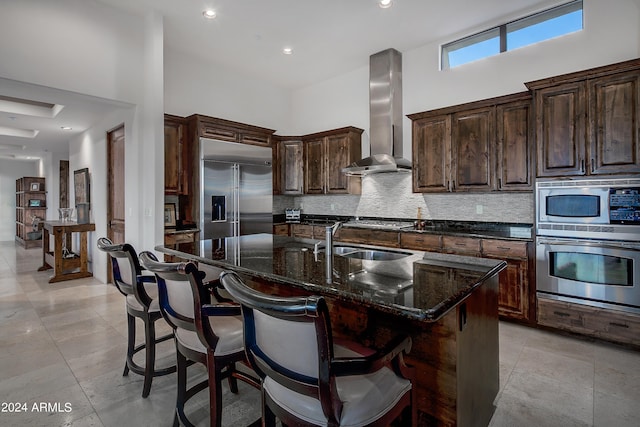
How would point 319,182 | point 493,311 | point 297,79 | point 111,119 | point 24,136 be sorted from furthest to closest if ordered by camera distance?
point 24,136, point 297,79, point 319,182, point 111,119, point 493,311

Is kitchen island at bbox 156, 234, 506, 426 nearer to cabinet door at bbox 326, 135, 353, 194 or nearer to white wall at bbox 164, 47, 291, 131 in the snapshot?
cabinet door at bbox 326, 135, 353, 194

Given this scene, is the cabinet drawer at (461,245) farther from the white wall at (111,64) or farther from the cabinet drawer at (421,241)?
the white wall at (111,64)

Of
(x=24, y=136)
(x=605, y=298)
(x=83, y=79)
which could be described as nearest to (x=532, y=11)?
(x=605, y=298)

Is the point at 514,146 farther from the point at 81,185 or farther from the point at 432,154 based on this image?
the point at 81,185

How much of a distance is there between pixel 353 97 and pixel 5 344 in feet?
18.0

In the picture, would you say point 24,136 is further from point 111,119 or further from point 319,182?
point 319,182

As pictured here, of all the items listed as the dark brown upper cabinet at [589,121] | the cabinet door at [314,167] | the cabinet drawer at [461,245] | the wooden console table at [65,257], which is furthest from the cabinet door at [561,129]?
the wooden console table at [65,257]

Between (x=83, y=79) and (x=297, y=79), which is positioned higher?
(x=297, y=79)

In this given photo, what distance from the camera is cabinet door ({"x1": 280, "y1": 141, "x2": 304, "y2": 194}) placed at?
5.98 meters

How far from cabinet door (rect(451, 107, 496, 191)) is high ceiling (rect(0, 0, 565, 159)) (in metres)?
1.27

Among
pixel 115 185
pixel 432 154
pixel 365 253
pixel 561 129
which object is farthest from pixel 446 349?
pixel 115 185

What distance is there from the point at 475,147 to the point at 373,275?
2.99 m

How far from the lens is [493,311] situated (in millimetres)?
1877

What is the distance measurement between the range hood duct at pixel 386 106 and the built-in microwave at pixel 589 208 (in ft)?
6.44
